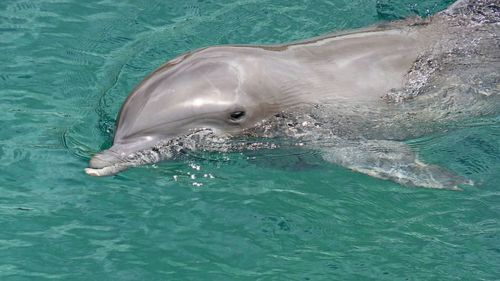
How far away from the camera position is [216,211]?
8211 millimetres

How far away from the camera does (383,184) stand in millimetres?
8586

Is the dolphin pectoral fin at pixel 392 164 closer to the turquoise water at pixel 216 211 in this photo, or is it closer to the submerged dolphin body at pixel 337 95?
the submerged dolphin body at pixel 337 95

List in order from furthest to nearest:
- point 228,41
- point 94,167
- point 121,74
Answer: point 228,41 < point 121,74 < point 94,167

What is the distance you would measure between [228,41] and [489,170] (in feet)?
13.9

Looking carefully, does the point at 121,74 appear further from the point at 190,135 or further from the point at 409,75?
the point at 409,75

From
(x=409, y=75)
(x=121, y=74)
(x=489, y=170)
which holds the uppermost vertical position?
(x=121, y=74)

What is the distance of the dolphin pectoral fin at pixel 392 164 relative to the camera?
8375 mm

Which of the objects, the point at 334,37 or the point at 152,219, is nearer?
the point at 152,219

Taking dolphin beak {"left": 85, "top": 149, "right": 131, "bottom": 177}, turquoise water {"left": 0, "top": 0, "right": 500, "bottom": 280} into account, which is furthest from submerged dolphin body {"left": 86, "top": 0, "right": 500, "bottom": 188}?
turquoise water {"left": 0, "top": 0, "right": 500, "bottom": 280}

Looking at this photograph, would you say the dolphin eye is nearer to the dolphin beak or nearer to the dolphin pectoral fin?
the dolphin pectoral fin

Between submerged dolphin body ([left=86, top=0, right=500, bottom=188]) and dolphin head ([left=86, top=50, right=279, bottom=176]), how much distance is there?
0.01 metres

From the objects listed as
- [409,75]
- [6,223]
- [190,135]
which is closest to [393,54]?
[409,75]

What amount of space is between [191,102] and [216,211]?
1.15 m

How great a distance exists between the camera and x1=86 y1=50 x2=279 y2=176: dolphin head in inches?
312
